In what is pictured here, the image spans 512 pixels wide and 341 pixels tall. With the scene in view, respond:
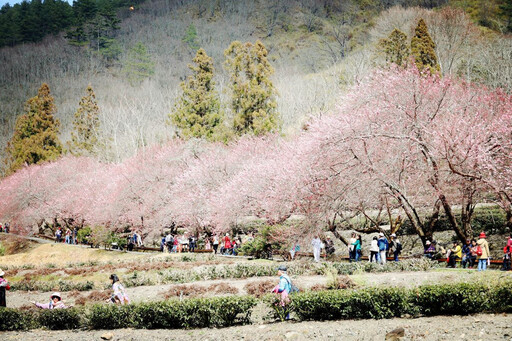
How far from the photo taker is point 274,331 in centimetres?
1078

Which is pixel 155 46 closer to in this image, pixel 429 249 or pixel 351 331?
pixel 429 249

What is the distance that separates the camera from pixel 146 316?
41.3ft

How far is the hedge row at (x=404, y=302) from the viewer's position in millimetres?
10023

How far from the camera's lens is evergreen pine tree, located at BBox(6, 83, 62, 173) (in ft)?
202

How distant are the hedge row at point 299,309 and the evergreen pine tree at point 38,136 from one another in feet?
166

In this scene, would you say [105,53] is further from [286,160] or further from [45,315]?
[45,315]

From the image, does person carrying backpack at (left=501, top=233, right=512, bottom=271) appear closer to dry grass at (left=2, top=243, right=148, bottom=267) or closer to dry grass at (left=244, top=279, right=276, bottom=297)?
dry grass at (left=244, top=279, right=276, bottom=297)

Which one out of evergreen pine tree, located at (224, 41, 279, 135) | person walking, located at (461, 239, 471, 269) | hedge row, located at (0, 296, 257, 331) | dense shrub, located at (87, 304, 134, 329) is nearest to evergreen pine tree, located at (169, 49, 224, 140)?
evergreen pine tree, located at (224, 41, 279, 135)

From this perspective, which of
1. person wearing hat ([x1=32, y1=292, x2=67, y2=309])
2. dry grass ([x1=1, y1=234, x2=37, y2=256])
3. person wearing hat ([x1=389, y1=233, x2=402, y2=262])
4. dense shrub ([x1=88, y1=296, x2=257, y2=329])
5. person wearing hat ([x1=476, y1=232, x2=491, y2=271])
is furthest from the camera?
dry grass ([x1=1, y1=234, x2=37, y2=256])

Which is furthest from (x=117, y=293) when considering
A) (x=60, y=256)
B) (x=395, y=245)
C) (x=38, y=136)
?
(x=38, y=136)

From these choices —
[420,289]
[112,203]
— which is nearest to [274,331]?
[420,289]

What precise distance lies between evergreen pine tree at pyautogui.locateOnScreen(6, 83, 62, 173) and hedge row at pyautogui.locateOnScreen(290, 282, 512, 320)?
55.4m

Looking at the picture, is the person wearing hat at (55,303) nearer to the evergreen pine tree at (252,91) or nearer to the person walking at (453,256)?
the person walking at (453,256)

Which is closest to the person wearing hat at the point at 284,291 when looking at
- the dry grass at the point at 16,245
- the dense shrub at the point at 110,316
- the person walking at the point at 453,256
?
the dense shrub at the point at 110,316
